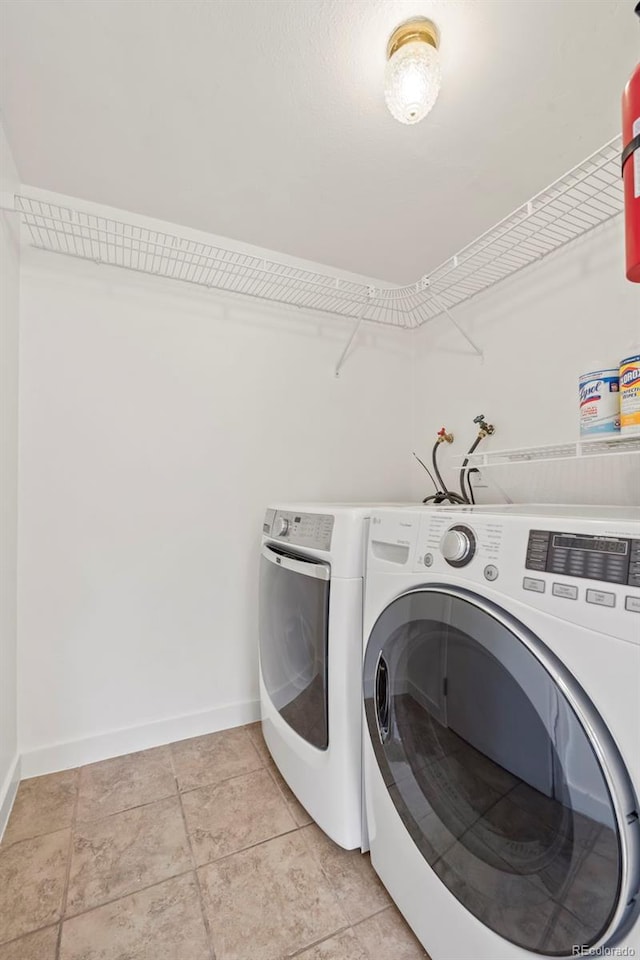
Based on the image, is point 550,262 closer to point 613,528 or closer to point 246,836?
point 613,528

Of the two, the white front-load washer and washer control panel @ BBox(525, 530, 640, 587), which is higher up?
washer control panel @ BBox(525, 530, 640, 587)

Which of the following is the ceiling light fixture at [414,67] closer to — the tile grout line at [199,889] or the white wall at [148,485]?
the white wall at [148,485]

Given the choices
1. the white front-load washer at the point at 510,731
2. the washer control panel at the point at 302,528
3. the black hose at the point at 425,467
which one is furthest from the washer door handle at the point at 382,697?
the black hose at the point at 425,467

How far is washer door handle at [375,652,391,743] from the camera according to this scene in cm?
99

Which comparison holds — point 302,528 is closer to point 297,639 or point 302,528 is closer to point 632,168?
point 297,639

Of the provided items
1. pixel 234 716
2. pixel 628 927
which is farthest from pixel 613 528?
pixel 234 716

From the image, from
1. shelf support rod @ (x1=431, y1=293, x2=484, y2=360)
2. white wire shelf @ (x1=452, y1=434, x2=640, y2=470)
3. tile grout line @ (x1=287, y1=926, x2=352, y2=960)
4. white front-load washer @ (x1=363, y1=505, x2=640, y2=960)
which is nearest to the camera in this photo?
white front-load washer @ (x1=363, y1=505, x2=640, y2=960)

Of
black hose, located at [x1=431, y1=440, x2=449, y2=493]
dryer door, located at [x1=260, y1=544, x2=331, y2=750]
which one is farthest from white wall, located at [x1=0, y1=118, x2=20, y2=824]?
black hose, located at [x1=431, y1=440, x2=449, y2=493]

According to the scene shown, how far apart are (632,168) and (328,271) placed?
1.57 m

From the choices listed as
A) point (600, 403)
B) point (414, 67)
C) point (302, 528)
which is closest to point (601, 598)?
point (600, 403)

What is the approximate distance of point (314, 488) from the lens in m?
2.06

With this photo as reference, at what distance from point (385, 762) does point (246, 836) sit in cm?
61

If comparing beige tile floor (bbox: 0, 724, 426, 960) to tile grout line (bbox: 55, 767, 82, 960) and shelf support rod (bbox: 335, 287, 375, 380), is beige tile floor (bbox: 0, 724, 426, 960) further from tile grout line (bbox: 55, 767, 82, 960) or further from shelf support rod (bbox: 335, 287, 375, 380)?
shelf support rod (bbox: 335, 287, 375, 380)

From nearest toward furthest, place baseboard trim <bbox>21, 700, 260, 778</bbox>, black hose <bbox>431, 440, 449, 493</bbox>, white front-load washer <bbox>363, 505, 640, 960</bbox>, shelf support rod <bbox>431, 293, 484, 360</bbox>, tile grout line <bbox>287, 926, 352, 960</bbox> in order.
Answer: white front-load washer <bbox>363, 505, 640, 960</bbox> < tile grout line <bbox>287, 926, 352, 960</bbox> < baseboard trim <bbox>21, 700, 260, 778</bbox> < shelf support rod <bbox>431, 293, 484, 360</bbox> < black hose <bbox>431, 440, 449, 493</bbox>
